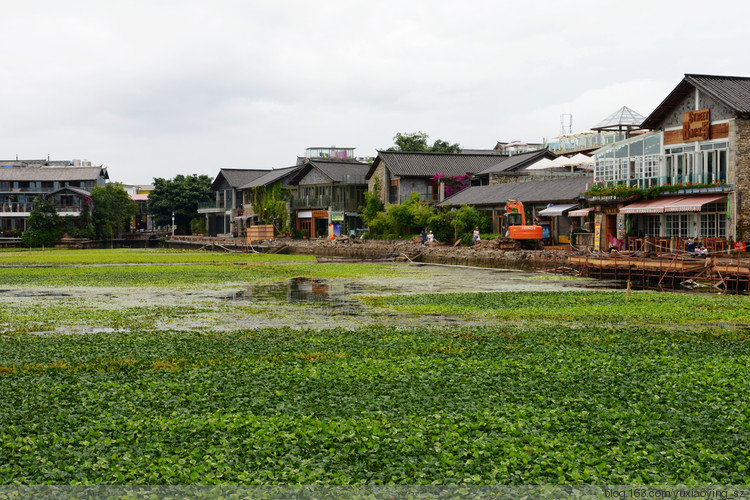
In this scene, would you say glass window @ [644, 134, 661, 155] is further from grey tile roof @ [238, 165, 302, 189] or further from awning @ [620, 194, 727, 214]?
grey tile roof @ [238, 165, 302, 189]

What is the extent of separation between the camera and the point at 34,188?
343 ft

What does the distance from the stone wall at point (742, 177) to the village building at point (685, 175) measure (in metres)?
0.05

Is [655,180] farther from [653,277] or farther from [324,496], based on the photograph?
[324,496]

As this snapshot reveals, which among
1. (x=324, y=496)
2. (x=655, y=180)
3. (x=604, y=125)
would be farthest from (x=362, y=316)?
(x=604, y=125)

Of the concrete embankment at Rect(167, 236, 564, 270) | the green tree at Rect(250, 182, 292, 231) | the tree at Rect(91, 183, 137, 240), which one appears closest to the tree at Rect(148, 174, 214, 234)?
the tree at Rect(91, 183, 137, 240)

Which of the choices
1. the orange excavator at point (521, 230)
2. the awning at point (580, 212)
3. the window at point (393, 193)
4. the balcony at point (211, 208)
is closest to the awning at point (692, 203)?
the awning at point (580, 212)

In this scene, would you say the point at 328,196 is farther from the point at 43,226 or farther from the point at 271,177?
the point at 43,226

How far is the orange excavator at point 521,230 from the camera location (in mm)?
54312

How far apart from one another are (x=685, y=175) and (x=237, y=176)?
70.0 metres

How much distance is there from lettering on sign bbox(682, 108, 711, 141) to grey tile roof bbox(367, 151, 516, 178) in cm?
3267

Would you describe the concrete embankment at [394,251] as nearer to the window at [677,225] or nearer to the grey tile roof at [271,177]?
the window at [677,225]

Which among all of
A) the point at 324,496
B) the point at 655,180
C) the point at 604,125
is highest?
the point at 604,125

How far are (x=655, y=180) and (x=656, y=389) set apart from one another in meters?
35.7

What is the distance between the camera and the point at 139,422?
37.7ft
